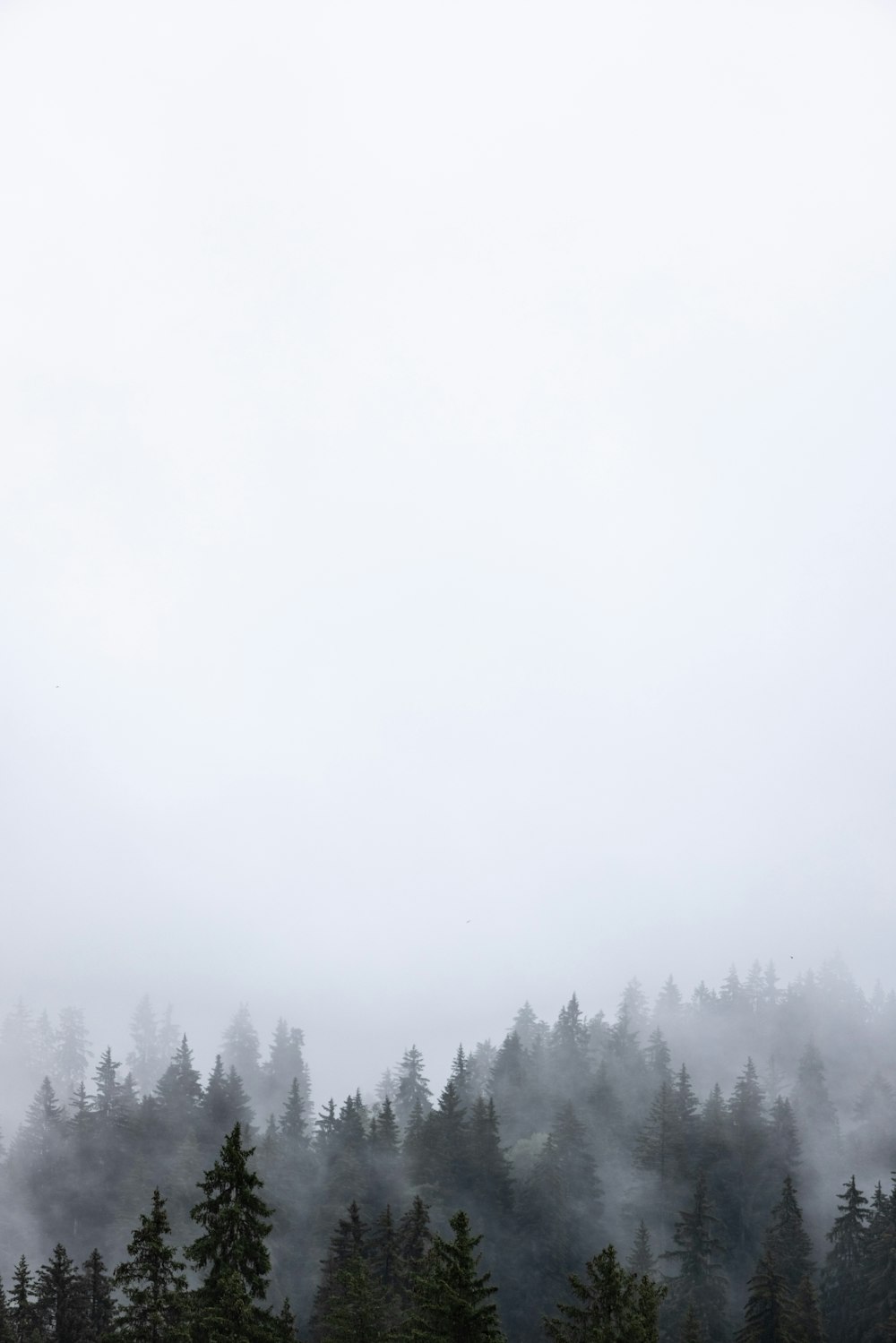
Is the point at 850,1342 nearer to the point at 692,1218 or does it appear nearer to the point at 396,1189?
the point at 692,1218

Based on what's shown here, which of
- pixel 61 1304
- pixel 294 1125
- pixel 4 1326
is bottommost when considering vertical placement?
pixel 4 1326

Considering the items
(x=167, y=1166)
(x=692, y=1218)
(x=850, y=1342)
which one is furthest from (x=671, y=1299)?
(x=167, y=1166)

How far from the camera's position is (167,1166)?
99.3 meters

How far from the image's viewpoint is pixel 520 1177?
99688mm

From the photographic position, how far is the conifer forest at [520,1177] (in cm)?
6219

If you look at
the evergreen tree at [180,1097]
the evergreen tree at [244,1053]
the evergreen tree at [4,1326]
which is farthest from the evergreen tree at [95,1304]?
the evergreen tree at [244,1053]

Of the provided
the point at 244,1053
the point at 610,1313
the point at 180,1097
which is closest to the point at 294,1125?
the point at 180,1097

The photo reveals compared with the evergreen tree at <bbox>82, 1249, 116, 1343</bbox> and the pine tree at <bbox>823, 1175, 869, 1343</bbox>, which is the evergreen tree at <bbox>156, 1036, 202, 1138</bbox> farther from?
the pine tree at <bbox>823, 1175, 869, 1343</bbox>

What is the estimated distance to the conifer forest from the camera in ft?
204

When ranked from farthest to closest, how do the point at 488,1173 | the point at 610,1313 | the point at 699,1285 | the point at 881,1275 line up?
the point at 488,1173, the point at 699,1285, the point at 881,1275, the point at 610,1313

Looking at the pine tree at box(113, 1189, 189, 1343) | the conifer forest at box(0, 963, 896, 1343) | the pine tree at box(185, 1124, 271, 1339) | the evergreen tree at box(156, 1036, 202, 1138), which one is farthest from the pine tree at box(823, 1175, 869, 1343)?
the evergreen tree at box(156, 1036, 202, 1138)

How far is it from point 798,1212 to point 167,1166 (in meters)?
56.9

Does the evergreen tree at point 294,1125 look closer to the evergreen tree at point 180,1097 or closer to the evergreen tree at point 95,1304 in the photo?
the evergreen tree at point 180,1097

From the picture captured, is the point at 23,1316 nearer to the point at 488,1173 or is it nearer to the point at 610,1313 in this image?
the point at 610,1313
